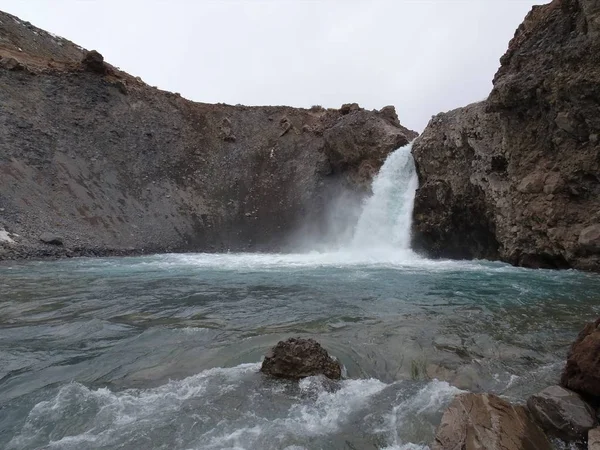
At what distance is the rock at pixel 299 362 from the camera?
22.6 ft

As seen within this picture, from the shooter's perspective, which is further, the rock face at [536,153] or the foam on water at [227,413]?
the rock face at [536,153]

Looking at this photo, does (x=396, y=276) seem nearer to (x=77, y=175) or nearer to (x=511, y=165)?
(x=511, y=165)

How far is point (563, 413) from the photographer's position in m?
5.01

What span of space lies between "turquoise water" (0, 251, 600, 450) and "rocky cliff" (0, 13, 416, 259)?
528 inches

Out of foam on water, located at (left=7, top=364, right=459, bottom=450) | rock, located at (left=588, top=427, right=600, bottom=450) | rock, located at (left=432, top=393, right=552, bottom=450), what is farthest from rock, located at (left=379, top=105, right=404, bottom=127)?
rock, located at (left=588, top=427, right=600, bottom=450)

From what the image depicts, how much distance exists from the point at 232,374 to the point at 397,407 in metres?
2.73

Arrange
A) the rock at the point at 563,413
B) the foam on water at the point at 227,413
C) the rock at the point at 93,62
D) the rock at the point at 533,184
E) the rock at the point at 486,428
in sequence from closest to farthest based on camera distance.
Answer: the rock at the point at 486,428 < the rock at the point at 563,413 < the foam on water at the point at 227,413 < the rock at the point at 533,184 < the rock at the point at 93,62

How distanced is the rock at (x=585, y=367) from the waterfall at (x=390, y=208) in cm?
2142

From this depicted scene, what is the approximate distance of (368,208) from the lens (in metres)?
31.4

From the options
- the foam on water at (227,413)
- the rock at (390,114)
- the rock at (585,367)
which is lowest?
the foam on water at (227,413)

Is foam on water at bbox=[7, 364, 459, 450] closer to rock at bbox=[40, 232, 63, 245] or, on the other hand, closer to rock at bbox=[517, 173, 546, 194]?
rock at bbox=[517, 173, 546, 194]

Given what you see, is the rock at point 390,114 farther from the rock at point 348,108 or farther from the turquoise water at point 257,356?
the turquoise water at point 257,356

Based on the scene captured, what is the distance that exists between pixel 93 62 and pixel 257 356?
3957cm

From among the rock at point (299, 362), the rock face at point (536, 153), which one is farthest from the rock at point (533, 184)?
the rock at point (299, 362)
